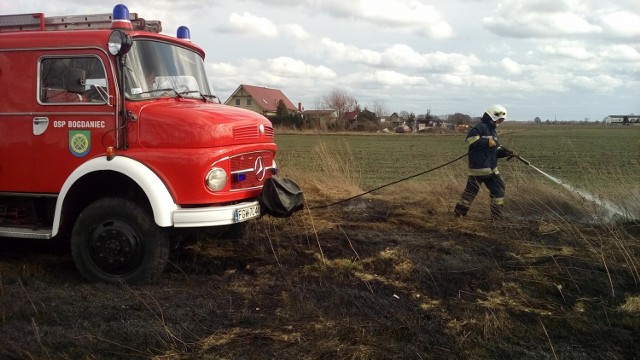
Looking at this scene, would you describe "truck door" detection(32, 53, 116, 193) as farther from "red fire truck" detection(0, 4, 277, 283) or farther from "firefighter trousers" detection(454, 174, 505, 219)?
"firefighter trousers" detection(454, 174, 505, 219)

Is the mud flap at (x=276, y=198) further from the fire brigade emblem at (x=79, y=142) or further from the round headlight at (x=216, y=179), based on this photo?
the fire brigade emblem at (x=79, y=142)

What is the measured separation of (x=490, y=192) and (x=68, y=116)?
6.22m

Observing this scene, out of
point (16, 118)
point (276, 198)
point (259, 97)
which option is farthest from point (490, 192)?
point (259, 97)

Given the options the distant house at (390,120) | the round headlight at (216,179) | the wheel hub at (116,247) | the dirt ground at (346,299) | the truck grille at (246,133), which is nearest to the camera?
the dirt ground at (346,299)

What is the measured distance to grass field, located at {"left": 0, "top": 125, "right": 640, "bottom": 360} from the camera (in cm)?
387

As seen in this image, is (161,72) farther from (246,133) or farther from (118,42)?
(246,133)

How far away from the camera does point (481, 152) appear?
8508mm

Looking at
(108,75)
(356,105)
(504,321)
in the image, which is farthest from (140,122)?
(356,105)

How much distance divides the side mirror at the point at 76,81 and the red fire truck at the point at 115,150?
0.04 ft

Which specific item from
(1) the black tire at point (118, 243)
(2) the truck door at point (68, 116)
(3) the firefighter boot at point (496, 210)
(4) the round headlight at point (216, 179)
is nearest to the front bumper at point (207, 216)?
(4) the round headlight at point (216, 179)

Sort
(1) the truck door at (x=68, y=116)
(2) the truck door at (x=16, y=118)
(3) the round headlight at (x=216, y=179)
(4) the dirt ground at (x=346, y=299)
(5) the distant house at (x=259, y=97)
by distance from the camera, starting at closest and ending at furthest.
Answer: (4) the dirt ground at (x=346, y=299)
(3) the round headlight at (x=216, y=179)
(1) the truck door at (x=68, y=116)
(2) the truck door at (x=16, y=118)
(5) the distant house at (x=259, y=97)

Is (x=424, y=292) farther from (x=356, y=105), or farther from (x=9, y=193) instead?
(x=356, y=105)

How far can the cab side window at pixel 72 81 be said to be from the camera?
5344 mm

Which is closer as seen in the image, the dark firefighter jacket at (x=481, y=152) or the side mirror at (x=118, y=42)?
the side mirror at (x=118, y=42)
